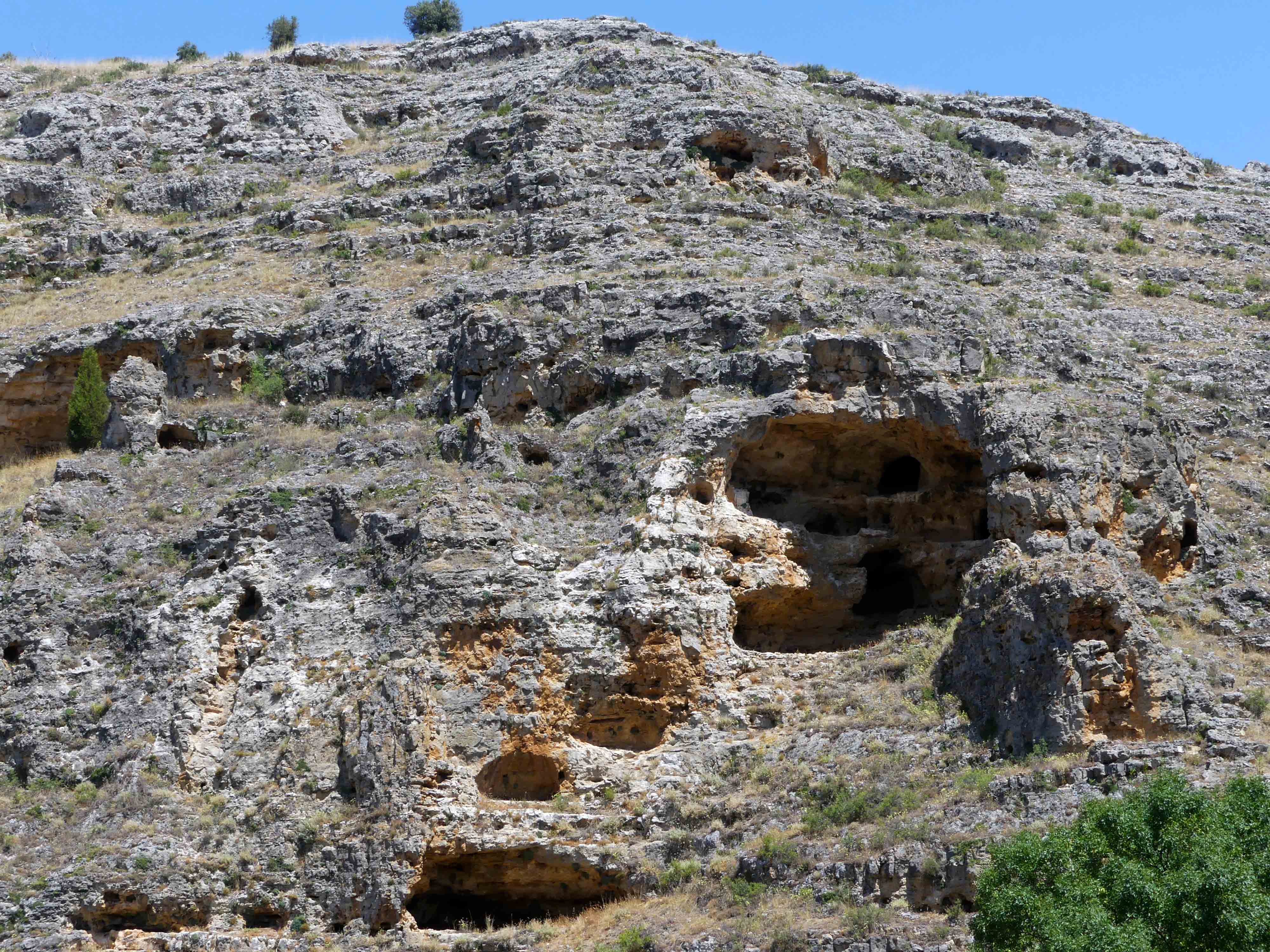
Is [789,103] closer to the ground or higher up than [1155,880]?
higher up

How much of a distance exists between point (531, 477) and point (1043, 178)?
23319mm

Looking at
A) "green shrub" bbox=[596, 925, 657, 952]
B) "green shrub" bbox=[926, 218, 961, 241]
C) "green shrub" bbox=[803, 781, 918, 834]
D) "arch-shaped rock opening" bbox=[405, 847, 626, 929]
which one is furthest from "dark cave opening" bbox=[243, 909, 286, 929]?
"green shrub" bbox=[926, 218, 961, 241]

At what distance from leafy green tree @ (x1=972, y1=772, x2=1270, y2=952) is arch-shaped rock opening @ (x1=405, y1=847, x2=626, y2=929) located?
7776 mm

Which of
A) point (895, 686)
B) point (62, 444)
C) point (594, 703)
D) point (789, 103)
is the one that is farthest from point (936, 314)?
point (62, 444)

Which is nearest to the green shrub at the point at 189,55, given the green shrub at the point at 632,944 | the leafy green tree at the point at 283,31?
the leafy green tree at the point at 283,31

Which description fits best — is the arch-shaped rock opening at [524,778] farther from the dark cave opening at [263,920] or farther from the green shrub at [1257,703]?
the green shrub at [1257,703]

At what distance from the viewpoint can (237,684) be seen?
2688 centimetres

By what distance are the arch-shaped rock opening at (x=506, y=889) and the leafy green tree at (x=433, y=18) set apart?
50.7m

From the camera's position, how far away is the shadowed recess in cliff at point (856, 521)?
95.6 ft

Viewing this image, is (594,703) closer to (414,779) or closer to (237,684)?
(414,779)

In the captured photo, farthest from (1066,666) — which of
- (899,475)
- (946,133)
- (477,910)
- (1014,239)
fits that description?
(946,133)

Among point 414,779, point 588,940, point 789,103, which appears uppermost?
point 789,103

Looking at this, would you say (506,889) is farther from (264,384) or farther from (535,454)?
(264,384)

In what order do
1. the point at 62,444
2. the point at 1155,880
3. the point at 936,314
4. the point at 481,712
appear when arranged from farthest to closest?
the point at 62,444
the point at 936,314
the point at 481,712
the point at 1155,880
